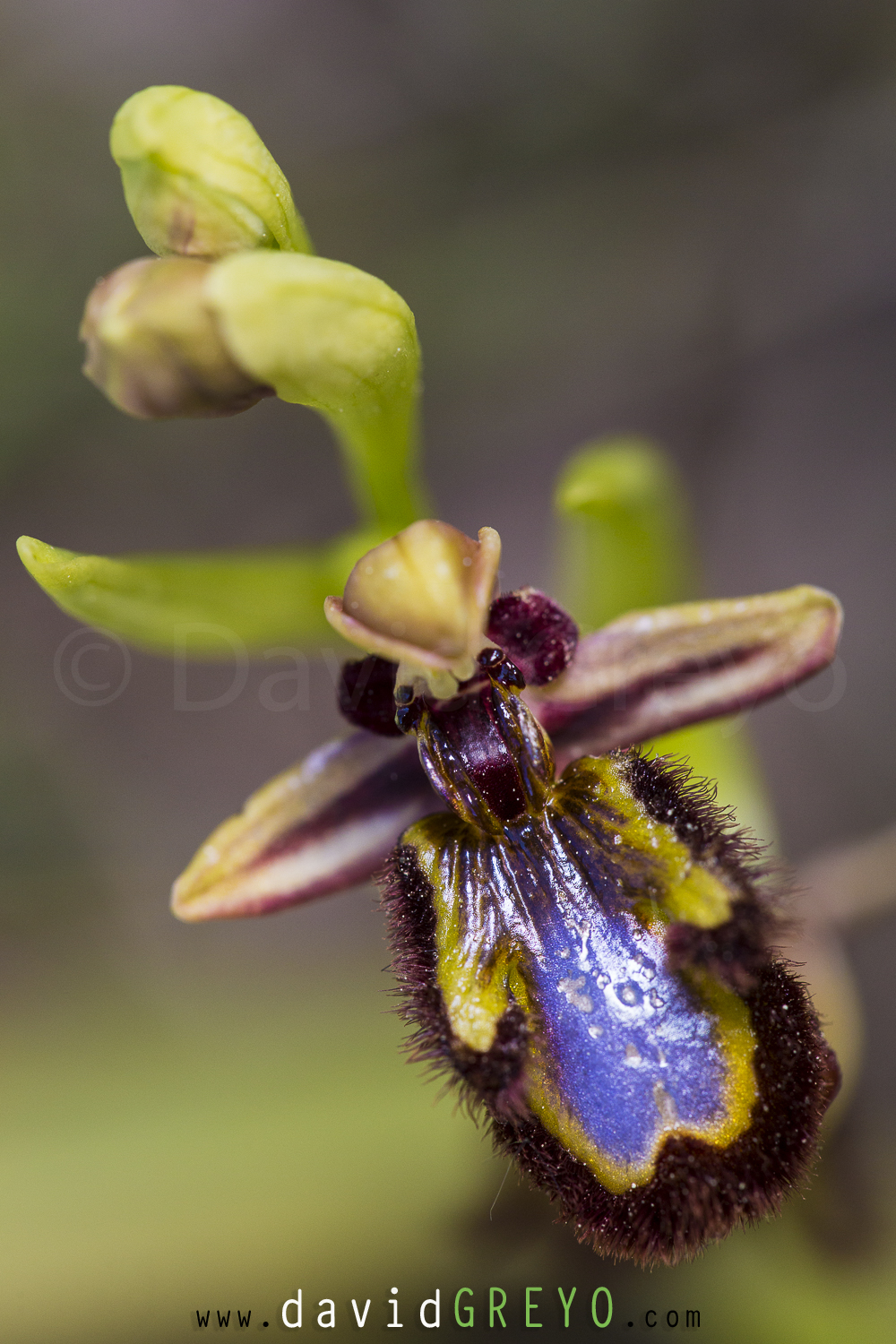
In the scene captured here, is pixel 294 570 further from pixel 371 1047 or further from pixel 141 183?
pixel 371 1047

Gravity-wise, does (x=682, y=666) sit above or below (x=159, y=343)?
below

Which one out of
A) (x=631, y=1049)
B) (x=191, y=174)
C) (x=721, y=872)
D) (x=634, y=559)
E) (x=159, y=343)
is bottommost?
(x=631, y=1049)

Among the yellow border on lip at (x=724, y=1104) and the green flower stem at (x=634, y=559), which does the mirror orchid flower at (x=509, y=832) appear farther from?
the green flower stem at (x=634, y=559)

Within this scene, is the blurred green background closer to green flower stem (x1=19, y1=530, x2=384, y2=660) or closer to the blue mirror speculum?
green flower stem (x1=19, y1=530, x2=384, y2=660)

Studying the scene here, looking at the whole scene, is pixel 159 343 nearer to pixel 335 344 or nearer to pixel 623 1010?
pixel 335 344

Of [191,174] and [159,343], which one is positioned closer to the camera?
[159,343]

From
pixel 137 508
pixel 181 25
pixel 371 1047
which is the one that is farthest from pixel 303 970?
pixel 181 25

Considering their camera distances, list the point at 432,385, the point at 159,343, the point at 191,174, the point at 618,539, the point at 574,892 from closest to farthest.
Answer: the point at 159,343 < the point at 191,174 < the point at 574,892 < the point at 618,539 < the point at 432,385

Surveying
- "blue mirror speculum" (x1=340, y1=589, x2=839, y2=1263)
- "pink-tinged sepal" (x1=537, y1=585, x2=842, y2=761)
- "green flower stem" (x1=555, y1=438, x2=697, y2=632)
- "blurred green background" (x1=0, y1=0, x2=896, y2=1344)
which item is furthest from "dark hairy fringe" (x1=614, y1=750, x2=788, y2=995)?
"blurred green background" (x1=0, y1=0, x2=896, y2=1344)

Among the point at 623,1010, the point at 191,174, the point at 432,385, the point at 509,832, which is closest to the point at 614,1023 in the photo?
the point at 623,1010
